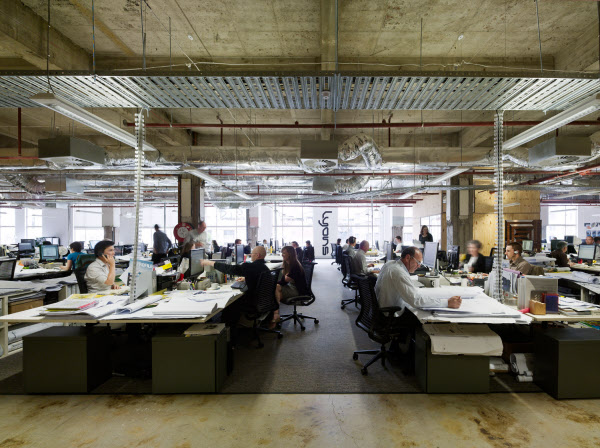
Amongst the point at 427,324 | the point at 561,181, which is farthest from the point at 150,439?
the point at 561,181

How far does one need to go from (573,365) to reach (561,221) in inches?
705

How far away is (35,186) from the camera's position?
29.0ft

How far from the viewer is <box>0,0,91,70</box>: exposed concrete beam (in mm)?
2844

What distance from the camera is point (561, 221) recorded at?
53.7 ft

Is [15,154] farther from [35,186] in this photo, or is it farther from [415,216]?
[415,216]

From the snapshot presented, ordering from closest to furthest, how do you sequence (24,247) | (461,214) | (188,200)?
(188,200)
(461,214)
(24,247)

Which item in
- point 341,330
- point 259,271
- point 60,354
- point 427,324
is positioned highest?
point 259,271

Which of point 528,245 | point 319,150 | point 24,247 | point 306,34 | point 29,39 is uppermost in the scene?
point 306,34

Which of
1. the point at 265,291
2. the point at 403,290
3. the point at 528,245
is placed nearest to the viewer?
the point at 403,290

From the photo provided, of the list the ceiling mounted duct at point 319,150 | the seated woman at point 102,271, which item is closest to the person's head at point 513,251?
the ceiling mounted duct at point 319,150

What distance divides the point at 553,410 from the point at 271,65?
14.7 ft

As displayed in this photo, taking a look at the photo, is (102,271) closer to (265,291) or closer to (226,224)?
(265,291)

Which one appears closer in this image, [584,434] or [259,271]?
[584,434]

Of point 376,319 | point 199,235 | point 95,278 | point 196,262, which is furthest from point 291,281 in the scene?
point 199,235
